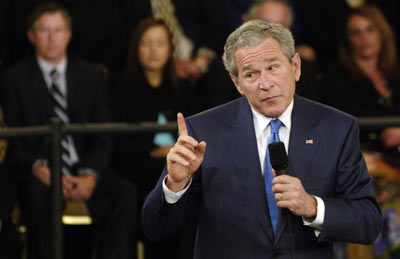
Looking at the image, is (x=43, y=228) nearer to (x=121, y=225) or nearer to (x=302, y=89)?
(x=121, y=225)

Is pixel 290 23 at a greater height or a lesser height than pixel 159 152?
greater

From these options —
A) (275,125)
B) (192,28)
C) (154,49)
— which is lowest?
(275,125)

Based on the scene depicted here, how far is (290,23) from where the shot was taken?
5.32 m

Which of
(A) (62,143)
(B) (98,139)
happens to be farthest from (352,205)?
(B) (98,139)

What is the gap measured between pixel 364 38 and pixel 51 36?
2054 mm

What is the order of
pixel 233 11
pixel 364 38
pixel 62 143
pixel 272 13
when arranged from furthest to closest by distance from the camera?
pixel 233 11
pixel 364 38
pixel 272 13
pixel 62 143

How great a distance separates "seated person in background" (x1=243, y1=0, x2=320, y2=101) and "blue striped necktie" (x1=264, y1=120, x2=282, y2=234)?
1924mm

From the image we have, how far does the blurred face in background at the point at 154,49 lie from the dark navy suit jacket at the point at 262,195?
2.50 meters

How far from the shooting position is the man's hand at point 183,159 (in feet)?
7.73

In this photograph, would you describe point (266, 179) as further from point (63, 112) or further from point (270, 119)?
point (63, 112)

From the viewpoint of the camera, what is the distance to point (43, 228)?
416 cm

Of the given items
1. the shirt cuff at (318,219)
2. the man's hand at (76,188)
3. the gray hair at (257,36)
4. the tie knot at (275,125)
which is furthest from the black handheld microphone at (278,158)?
the man's hand at (76,188)

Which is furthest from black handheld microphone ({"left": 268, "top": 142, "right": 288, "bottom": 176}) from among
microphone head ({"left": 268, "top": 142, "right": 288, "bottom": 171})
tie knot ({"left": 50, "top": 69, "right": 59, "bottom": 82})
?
tie knot ({"left": 50, "top": 69, "right": 59, "bottom": 82})

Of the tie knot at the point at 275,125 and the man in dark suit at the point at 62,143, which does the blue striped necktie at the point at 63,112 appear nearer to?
the man in dark suit at the point at 62,143
